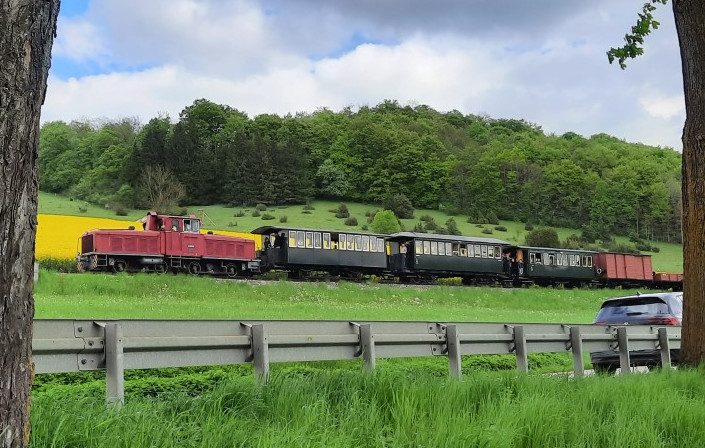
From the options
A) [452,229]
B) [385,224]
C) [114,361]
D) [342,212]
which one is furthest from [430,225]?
[114,361]

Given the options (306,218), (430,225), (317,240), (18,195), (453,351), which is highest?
(306,218)

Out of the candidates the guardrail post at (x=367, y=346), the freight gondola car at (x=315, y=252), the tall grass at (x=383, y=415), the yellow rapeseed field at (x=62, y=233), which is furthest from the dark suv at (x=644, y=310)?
the yellow rapeseed field at (x=62, y=233)

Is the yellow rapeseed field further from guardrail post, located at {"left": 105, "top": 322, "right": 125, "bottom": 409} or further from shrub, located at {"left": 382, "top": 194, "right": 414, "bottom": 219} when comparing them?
shrub, located at {"left": 382, "top": 194, "right": 414, "bottom": 219}

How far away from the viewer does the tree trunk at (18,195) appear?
269 centimetres

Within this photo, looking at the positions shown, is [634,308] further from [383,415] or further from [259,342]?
[383,415]

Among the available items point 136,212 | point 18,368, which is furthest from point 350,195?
point 18,368

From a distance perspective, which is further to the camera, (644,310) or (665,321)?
(644,310)

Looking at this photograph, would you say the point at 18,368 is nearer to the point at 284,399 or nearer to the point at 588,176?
the point at 284,399

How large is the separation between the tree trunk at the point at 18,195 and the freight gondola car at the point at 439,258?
38.1 metres

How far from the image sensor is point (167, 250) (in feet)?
108

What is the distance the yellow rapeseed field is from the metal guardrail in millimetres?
27380

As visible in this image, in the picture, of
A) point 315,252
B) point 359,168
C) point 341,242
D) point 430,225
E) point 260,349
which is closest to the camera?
point 260,349

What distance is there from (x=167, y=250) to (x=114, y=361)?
2915cm

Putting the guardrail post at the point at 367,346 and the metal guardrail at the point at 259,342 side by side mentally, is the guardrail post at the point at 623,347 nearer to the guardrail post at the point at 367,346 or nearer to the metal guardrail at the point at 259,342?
the metal guardrail at the point at 259,342
